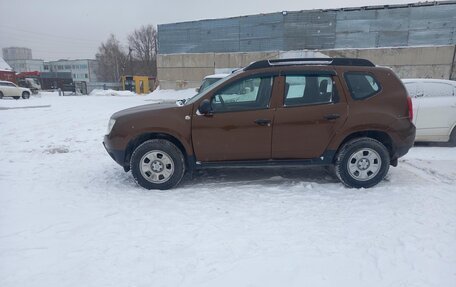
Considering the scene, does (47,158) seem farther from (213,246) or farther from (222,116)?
(213,246)

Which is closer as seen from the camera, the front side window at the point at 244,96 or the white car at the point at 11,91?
the front side window at the point at 244,96

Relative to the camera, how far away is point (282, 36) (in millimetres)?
27938

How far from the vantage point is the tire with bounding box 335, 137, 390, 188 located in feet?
15.2

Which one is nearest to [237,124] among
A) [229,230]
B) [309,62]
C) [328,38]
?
[309,62]

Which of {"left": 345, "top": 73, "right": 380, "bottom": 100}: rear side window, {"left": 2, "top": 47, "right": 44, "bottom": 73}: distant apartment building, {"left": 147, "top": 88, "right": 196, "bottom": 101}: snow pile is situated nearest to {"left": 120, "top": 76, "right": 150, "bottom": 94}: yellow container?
{"left": 147, "top": 88, "right": 196, "bottom": 101}: snow pile

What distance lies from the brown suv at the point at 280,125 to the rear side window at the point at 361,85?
0.01 meters

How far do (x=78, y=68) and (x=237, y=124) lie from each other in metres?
105

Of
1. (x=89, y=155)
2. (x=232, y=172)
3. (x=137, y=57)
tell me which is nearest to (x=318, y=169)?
(x=232, y=172)

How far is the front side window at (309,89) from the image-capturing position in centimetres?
464

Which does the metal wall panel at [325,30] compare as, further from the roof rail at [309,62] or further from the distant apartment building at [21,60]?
the distant apartment building at [21,60]

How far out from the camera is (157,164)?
4.68 meters

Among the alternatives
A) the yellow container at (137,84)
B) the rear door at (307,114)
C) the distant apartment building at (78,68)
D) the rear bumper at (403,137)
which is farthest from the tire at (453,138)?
the distant apartment building at (78,68)

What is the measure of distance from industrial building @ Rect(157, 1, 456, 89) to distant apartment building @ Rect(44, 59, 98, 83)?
6775cm

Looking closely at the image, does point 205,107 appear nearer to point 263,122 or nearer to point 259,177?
point 263,122
